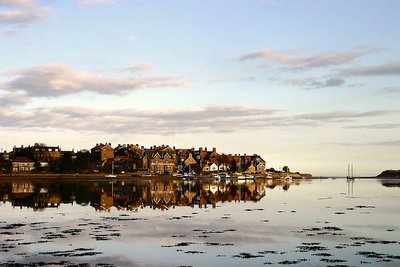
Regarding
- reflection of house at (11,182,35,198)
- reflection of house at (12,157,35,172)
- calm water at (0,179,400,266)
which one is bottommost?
calm water at (0,179,400,266)

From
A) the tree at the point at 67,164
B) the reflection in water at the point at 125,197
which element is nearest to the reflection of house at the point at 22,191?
the reflection in water at the point at 125,197

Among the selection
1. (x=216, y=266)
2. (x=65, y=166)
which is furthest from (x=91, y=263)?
(x=65, y=166)

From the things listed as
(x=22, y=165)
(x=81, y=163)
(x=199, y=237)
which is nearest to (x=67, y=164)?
(x=81, y=163)

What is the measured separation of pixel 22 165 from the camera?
184 metres

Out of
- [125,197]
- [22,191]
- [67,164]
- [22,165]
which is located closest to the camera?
[125,197]

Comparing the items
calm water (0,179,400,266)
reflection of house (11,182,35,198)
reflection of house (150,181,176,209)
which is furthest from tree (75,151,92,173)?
calm water (0,179,400,266)

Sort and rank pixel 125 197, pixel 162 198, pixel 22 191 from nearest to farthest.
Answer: pixel 162 198 < pixel 125 197 < pixel 22 191

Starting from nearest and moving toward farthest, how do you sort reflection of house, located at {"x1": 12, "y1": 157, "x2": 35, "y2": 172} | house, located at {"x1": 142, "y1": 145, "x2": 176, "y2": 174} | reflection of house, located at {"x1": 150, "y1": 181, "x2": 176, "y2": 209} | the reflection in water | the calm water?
1. the calm water
2. the reflection in water
3. reflection of house, located at {"x1": 150, "y1": 181, "x2": 176, "y2": 209}
4. reflection of house, located at {"x1": 12, "y1": 157, "x2": 35, "y2": 172}
5. house, located at {"x1": 142, "y1": 145, "x2": 176, "y2": 174}

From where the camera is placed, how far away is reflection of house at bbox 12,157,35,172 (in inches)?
7151

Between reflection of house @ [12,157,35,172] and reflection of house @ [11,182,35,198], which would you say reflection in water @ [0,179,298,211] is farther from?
reflection of house @ [12,157,35,172]

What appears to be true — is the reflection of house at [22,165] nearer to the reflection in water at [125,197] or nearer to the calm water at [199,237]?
the reflection in water at [125,197]

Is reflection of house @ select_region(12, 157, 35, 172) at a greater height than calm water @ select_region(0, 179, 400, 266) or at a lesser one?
greater

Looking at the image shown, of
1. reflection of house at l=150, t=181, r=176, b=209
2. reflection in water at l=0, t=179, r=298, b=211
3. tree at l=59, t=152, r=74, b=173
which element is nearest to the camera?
reflection in water at l=0, t=179, r=298, b=211

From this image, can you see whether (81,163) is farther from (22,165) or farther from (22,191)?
(22,191)
